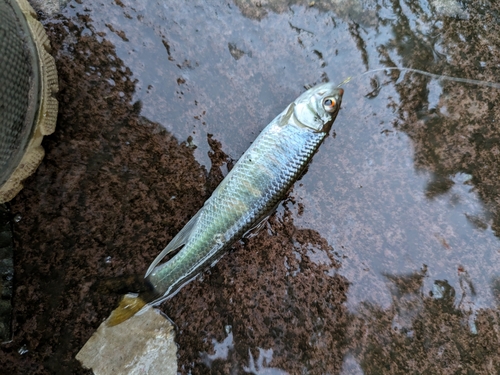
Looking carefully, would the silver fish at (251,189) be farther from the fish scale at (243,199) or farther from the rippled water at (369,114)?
the rippled water at (369,114)

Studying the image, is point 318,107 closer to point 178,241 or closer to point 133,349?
point 178,241

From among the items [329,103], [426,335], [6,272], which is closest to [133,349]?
[6,272]

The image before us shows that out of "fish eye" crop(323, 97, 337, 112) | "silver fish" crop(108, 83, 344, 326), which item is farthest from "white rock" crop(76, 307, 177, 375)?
"fish eye" crop(323, 97, 337, 112)

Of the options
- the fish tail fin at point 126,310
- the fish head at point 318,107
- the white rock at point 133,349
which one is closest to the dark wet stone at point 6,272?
the white rock at point 133,349

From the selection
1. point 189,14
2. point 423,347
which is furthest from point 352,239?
point 189,14

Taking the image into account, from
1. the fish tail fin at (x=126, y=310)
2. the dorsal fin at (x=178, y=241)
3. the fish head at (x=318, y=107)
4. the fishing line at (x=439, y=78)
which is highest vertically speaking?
the fishing line at (x=439, y=78)

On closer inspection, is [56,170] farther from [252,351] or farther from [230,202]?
[252,351]
